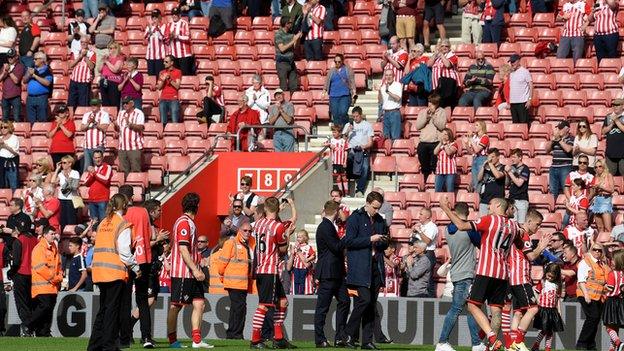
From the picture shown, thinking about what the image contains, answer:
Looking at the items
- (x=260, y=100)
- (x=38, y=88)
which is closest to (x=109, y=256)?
(x=260, y=100)

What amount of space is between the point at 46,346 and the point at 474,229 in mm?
5728

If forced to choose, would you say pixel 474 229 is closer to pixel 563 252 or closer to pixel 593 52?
pixel 563 252

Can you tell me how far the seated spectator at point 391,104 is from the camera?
26.6 meters

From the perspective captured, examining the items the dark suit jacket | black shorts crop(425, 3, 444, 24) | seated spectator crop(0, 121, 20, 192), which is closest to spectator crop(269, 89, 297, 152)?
black shorts crop(425, 3, 444, 24)

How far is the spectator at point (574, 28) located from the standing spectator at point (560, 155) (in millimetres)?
2716

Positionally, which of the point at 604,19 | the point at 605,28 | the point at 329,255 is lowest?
the point at 329,255

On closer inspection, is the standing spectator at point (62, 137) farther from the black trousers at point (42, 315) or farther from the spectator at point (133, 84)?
the black trousers at point (42, 315)

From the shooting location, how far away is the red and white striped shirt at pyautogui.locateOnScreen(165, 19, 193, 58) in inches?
1159

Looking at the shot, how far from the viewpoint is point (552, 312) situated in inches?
773

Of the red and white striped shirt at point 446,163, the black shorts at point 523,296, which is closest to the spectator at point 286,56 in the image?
the red and white striped shirt at point 446,163

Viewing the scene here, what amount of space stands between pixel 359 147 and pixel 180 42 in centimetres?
515

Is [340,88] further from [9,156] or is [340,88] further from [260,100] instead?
[9,156]

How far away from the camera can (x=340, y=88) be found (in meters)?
27.2

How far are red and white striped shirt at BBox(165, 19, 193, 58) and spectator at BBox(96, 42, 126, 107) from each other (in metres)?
0.97
